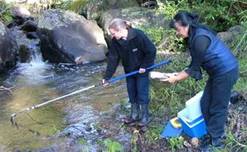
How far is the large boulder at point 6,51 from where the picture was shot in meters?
9.79

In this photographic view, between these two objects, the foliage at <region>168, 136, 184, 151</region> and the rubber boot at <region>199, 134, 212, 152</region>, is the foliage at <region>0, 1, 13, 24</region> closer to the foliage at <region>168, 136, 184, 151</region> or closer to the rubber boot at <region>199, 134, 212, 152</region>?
the foliage at <region>168, 136, 184, 151</region>

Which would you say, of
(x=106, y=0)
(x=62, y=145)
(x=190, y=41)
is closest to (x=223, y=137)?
(x=190, y=41)

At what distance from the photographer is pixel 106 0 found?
12.0 meters

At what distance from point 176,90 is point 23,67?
4.66m

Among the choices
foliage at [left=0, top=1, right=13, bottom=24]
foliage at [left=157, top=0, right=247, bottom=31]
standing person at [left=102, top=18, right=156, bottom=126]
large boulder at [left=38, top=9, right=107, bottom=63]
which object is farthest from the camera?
foliage at [left=0, top=1, right=13, bottom=24]

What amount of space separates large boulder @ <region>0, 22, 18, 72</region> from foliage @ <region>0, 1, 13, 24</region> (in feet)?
8.18

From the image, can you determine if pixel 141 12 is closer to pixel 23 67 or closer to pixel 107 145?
pixel 23 67

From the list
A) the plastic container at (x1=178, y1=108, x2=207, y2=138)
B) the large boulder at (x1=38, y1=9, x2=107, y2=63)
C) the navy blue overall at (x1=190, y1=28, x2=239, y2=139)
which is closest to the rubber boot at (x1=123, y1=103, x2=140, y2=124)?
the plastic container at (x1=178, y1=108, x2=207, y2=138)

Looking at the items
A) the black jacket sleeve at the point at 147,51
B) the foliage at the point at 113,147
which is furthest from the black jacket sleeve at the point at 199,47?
the foliage at the point at 113,147

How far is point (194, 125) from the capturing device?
5.14 metres

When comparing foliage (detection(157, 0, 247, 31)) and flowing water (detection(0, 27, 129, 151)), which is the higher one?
foliage (detection(157, 0, 247, 31))

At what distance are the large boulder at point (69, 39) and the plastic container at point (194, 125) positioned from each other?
16.7ft

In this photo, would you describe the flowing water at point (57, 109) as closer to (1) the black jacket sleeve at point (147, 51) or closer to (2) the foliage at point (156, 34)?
(1) the black jacket sleeve at point (147, 51)

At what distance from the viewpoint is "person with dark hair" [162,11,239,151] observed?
459 cm
